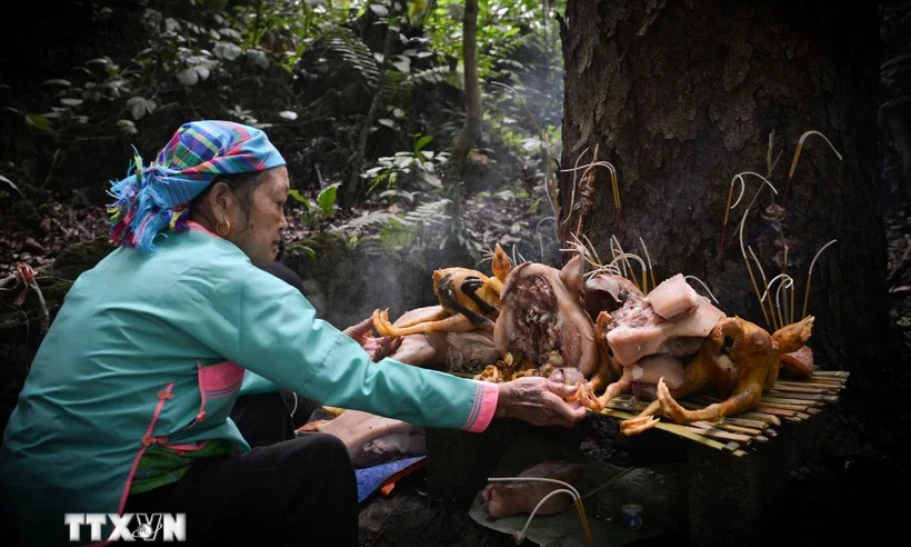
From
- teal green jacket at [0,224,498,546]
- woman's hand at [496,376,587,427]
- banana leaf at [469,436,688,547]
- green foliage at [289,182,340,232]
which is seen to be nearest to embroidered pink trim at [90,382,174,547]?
teal green jacket at [0,224,498,546]

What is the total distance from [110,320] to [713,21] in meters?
2.90

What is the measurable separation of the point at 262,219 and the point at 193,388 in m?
0.63

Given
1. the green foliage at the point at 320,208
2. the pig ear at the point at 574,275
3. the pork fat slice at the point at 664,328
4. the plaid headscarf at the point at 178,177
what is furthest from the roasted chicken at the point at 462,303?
the green foliage at the point at 320,208

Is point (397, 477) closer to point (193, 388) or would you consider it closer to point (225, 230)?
point (193, 388)

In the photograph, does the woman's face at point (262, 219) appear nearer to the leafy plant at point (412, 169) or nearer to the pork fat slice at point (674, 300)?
the pork fat slice at point (674, 300)

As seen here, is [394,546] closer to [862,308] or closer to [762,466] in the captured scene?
[762,466]

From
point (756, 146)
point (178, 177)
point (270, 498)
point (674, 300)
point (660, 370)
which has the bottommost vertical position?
point (270, 498)

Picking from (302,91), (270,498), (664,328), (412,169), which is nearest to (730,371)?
(664,328)

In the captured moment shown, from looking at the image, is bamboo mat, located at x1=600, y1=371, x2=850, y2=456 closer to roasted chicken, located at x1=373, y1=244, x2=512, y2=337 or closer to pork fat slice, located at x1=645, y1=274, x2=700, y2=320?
pork fat slice, located at x1=645, y1=274, x2=700, y2=320

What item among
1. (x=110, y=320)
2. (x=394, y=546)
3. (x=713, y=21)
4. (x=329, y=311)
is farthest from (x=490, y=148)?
(x=110, y=320)

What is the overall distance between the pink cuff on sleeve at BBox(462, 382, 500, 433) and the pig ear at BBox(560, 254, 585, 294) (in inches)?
29.5

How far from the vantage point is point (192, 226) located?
223 cm

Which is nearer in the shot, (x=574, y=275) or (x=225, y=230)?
(x=225, y=230)

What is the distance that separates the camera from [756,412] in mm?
2330
